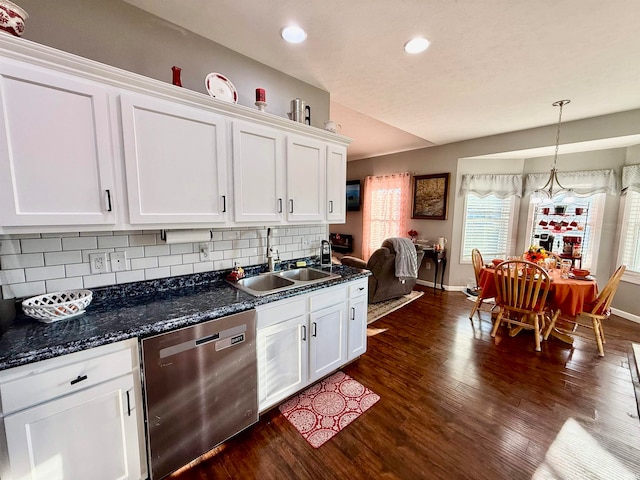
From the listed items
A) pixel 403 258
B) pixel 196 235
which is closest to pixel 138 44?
pixel 196 235

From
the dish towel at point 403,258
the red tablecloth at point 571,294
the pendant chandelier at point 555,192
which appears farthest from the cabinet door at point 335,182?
the pendant chandelier at point 555,192

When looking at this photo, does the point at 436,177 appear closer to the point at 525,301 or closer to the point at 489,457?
the point at 525,301

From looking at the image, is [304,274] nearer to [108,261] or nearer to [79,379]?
[108,261]

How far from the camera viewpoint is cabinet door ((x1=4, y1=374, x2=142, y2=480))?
3.43 feet

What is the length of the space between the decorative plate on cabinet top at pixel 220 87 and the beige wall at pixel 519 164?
13.5 ft

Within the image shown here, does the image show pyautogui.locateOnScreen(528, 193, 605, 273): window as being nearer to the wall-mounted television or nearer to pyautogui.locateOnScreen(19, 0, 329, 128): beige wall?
the wall-mounted television

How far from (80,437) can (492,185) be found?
5.70 metres

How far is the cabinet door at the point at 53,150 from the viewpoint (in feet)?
3.76

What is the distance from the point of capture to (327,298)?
211 cm

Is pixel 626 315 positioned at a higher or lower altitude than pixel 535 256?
lower

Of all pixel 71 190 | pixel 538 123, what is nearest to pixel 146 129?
pixel 71 190

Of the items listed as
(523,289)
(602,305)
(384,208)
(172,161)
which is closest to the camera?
(172,161)

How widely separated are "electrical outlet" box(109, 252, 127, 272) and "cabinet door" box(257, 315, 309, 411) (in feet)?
3.21

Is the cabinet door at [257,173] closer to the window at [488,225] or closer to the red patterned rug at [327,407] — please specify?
the red patterned rug at [327,407]
